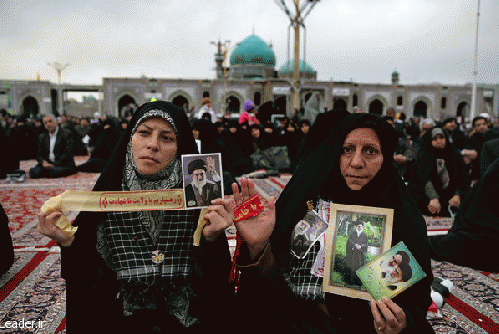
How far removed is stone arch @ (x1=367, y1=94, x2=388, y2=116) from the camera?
1291 inches

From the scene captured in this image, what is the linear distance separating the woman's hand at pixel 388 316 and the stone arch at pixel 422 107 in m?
35.8

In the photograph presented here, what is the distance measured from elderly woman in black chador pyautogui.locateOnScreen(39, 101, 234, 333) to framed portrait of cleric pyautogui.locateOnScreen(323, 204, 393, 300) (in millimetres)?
418

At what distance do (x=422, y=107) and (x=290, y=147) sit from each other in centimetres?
3103

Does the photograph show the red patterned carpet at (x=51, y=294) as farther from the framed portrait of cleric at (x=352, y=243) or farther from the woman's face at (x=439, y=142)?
the woman's face at (x=439, y=142)

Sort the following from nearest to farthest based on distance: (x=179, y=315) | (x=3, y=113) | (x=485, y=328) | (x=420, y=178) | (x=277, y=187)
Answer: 1. (x=179, y=315)
2. (x=485, y=328)
3. (x=420, y=178)
4. (x=277, y=187)
5. (x=3, y=113)

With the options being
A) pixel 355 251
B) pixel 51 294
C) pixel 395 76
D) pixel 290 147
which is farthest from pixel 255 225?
pixel 395 76

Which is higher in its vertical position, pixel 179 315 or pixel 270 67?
pixel 270 67

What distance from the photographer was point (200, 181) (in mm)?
1260

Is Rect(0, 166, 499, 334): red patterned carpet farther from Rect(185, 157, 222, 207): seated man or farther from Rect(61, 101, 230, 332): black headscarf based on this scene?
Rect(185, 157, 222, 207): seated man

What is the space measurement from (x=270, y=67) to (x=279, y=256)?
33805mm

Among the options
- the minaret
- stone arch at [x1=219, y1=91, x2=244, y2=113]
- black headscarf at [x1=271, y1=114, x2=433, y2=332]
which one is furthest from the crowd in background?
the minaret

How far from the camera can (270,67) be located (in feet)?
111

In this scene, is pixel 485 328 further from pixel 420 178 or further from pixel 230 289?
pixel 420 178

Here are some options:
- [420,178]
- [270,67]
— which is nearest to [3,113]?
[420,178]
